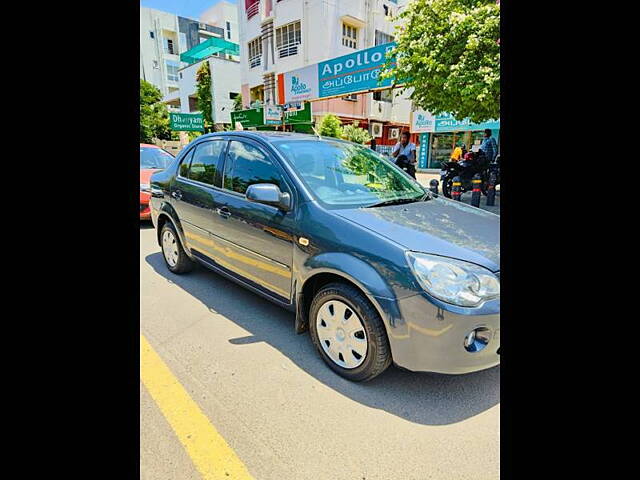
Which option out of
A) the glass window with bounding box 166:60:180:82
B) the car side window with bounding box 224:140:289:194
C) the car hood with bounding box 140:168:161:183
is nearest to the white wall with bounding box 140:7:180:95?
the glass window with bounding box 166:60:180:82

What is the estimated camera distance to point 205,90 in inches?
1298

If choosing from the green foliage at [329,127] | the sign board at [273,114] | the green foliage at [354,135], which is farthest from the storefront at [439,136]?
the sign board at [273,114]

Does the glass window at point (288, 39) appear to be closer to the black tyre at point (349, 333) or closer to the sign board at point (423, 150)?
the sign board at point (423, 150)

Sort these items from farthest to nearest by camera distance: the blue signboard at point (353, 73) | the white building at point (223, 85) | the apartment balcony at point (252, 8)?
the white building at point (223, 85)
the apartment balcony at point (252, 8)
the blue signboard at point (353, 73)

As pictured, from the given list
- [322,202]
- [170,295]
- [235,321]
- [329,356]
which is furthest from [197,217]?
[329,356]

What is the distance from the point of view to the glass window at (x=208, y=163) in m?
3.54

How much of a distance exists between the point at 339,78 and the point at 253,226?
42.8ft

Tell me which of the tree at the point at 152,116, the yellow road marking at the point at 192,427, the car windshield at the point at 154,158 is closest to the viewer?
the yellow road marking at the point at 192,427

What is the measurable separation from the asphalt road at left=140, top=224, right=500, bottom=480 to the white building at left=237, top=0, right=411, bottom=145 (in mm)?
20251

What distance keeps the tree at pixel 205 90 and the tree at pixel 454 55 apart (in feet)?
90.8
